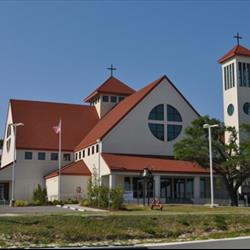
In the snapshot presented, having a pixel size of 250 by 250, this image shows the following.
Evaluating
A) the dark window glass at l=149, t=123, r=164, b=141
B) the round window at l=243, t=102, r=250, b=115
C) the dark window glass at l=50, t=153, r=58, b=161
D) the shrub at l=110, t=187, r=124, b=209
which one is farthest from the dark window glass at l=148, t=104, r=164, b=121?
the shrub at l=110, t=187, r=124, b=209

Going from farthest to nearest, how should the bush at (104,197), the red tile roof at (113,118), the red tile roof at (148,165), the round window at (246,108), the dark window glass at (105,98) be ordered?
1. the dark window glass at (105,98)
2. the red tile roof at (113,118)
3. the round window at (246,108)
4. the red tile roof at (148,165)
5. the bush at (104,197)

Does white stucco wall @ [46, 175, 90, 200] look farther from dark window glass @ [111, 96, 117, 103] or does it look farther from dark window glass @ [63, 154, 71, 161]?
dark window glass @ [111, 96, 117, 103]

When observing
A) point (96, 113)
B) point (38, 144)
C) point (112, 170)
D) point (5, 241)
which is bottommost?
point (5, 241)

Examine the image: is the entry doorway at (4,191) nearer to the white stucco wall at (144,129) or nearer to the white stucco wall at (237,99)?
the white stucco wall at (144,129)

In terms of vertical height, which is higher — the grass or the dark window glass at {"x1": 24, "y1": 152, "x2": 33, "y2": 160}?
the dark window glass at {"x1": 24, "y1": 152, "x2": 33, "y2": 160}

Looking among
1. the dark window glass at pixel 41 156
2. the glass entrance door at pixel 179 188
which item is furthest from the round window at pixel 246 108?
the dark window glass at pixel 41 156

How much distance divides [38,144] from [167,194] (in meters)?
16.5

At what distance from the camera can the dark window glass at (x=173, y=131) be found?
174ft

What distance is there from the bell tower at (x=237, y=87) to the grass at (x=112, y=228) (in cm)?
2727

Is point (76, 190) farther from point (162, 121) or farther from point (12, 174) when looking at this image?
point (162, 121)

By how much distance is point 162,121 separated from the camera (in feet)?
173

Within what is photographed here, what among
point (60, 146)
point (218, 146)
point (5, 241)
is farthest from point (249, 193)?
point (5, 241)

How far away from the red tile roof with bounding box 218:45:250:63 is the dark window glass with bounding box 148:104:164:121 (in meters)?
8.04

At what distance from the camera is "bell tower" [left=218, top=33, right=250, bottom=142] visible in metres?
50.2
